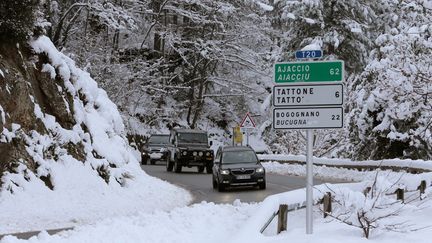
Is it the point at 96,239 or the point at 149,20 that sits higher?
the point at 149,20

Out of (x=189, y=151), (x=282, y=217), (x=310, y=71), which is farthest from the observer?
(x=189, y=151)

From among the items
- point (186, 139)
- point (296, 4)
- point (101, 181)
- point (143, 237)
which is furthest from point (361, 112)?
point (143, 237)

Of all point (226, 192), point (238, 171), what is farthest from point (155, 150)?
point (226, 192)

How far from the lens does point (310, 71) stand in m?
9.32

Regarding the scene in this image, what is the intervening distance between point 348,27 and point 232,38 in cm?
1166

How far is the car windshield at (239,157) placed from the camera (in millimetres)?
22469

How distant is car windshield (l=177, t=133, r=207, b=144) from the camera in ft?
104

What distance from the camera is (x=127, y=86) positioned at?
40.4 metres

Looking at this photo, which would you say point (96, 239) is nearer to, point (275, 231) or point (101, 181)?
point (275, 231)

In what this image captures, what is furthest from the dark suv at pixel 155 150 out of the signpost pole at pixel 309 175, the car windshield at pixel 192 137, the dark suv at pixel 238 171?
the signpost pole at pixel 309 175

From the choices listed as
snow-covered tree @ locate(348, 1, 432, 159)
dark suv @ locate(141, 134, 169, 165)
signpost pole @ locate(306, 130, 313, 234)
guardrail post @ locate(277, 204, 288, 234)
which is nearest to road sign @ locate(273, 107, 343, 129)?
signpost pole @ locate(306, 130, 313, 234)

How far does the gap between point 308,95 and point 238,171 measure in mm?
12601

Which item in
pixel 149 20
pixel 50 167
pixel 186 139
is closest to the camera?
pixel 50 167

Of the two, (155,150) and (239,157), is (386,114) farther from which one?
(155,150)
